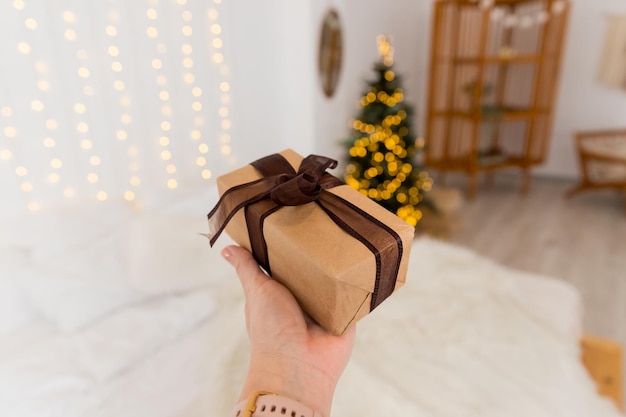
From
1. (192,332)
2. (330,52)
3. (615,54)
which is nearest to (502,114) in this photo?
(615,54)

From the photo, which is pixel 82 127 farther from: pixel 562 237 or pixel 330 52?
pixel 562 237

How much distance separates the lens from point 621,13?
411 centimetres

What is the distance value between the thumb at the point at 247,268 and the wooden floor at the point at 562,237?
7.58 feet

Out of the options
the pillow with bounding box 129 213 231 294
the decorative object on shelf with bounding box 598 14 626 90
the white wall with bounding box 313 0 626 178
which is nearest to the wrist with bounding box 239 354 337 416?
the pillow with bounding box 129 213 231 294

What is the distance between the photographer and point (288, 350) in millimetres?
642

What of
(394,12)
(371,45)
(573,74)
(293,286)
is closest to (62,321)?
(293,286)

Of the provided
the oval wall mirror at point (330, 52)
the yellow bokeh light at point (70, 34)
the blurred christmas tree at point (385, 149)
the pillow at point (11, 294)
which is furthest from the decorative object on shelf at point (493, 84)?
the pillow at point (11, 294)

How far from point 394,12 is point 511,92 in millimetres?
1582

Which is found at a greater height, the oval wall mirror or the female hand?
the oval wall mirror

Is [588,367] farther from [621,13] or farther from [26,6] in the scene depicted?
[621,13]

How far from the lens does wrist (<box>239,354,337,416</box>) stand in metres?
0.62

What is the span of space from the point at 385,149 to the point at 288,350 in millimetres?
2309

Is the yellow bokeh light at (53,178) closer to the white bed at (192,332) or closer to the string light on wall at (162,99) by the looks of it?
the white bed at (192,332)

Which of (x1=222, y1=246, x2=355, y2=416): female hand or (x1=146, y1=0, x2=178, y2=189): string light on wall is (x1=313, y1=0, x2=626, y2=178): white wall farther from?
(x1=222, y1=246, x2=355, y2=416): female hand
